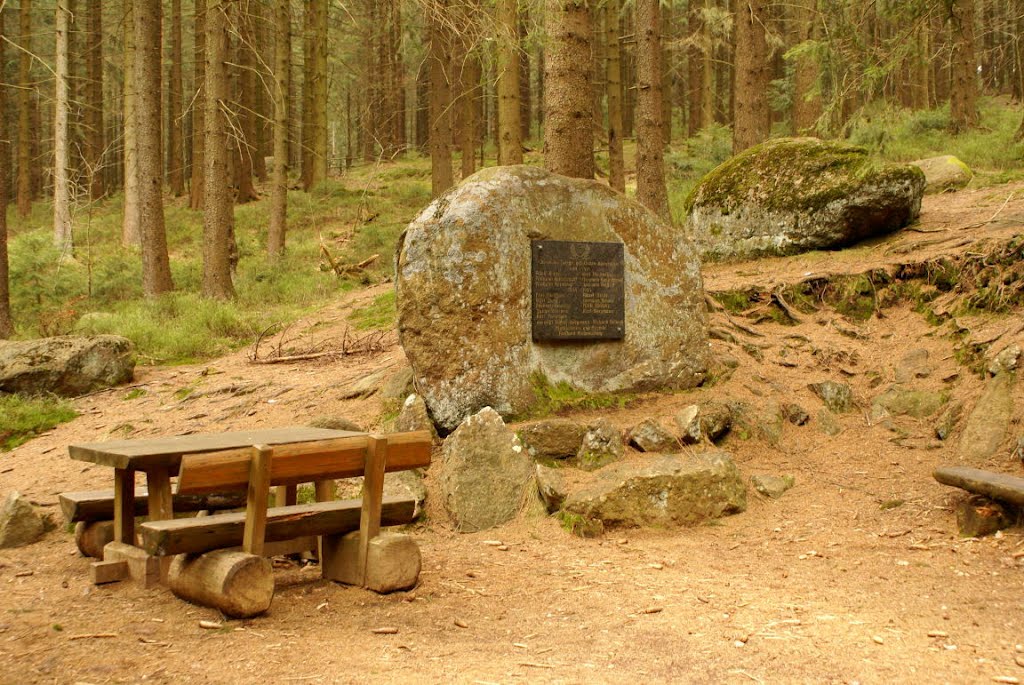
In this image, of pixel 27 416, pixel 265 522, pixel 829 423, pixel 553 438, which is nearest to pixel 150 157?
pixel 27 416

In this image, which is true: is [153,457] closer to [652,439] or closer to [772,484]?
[652,439]

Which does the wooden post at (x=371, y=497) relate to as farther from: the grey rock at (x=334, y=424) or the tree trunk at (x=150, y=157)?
the tree trunk at (x=150, y=157)

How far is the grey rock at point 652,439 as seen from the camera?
7.47 m

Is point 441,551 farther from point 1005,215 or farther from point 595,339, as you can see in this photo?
point 1005,215

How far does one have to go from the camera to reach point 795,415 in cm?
832

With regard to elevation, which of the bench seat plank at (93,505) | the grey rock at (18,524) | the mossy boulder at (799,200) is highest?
the mossy boulder at (799,200)

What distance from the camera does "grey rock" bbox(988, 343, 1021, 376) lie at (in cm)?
751

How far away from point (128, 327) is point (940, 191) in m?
13.3

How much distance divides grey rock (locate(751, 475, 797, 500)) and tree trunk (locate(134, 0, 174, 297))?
503 inches

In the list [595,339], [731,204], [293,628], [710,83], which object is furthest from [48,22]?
[293,628]

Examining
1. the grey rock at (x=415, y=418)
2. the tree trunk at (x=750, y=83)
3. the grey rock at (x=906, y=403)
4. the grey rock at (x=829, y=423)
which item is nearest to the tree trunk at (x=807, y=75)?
the tree trunk at (x=750, y=83)

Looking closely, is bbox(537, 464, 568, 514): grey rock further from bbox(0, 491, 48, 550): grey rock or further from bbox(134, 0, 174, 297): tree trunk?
bbox(134, 0, 174, 297): tree trunk

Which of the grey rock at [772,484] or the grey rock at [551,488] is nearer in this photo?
the grey rock at [551,488]

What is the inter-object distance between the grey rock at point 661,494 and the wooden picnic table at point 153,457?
83.4 inches
